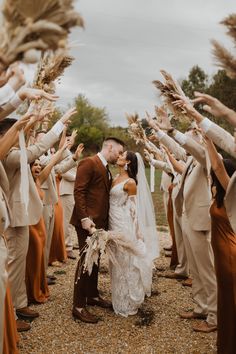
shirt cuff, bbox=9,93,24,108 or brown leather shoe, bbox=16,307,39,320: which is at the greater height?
shirt cuff, bbox=9,93,24,108

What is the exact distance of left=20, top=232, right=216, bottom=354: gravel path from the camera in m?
4.98

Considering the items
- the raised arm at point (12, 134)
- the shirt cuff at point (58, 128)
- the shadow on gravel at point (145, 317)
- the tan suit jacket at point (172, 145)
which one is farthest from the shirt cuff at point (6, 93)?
the shadow on gravel at point (145, 317)

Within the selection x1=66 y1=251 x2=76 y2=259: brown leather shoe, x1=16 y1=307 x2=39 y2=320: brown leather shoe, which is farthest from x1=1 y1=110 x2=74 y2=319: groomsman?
x1=66 y1=251 x2=76 y2=259: brown leather shoe

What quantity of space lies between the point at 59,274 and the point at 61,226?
4.19 feet

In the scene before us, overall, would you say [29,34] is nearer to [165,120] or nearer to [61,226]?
[165,120]

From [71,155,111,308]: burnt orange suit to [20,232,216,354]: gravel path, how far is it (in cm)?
45

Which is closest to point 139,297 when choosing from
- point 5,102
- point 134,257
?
point 134,257

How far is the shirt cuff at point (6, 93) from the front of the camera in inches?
109

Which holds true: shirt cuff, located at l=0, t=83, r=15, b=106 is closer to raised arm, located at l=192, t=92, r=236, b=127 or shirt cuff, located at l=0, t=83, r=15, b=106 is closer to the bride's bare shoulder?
raised arm, located at l=192, t=92, r=236, b=127

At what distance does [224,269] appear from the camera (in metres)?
4.52

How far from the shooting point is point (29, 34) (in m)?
2.15

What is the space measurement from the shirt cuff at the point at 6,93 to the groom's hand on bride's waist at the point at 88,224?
3.18m

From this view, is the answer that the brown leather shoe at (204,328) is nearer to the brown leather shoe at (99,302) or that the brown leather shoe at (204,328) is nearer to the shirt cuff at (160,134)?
the brown leather shoe at (99,302)

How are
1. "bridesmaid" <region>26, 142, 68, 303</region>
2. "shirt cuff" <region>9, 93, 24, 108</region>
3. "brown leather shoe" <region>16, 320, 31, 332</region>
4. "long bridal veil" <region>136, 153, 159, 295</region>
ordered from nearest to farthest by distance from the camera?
"shirt cuff" <region>9, 93, 24, 108</region>
"brown leather shoe" <region>16, 320, 31, 332</region>
"bridesmaid" <region>26, 142, 68, 303</region>
"long bridal veil" <region>136, 153, 159, 295</region>
